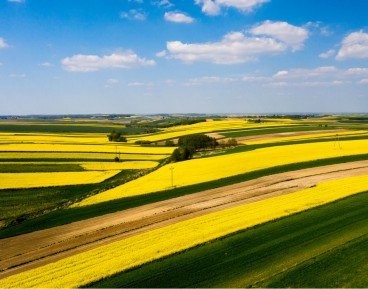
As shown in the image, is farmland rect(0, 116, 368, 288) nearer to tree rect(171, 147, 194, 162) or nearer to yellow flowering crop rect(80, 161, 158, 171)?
yellow flowering crop rect(80, 161, 158, 171)

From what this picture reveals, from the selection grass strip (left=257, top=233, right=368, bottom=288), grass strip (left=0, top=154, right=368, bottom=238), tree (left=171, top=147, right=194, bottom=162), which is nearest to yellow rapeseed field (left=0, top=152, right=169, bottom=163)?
tree (left=171, top=147, right=194, bottom=162)

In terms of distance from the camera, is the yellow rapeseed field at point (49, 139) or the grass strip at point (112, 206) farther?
the yellow rapeseed field at point (49, 139)

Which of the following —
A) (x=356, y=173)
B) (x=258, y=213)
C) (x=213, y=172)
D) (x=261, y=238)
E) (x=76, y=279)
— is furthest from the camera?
(x=213, y=172)

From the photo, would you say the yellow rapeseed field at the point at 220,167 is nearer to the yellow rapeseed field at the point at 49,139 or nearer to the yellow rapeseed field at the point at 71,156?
the yellow rapeseed field at the point at 71,156

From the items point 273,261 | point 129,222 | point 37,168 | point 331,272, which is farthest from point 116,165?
point 331,272

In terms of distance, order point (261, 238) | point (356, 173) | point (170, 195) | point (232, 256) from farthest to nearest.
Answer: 1. point (356, 173)
2. point (170, 195)
3. point (261, 238)
4. point (232, 256)

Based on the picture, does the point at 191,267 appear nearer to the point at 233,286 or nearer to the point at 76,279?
the point at 233,286

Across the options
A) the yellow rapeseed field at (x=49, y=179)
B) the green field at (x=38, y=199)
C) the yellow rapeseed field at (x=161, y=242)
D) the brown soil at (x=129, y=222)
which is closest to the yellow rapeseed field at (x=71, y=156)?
the yellow rapeseed field at (x=49, y=179)

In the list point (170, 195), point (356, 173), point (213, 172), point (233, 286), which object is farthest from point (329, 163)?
point (233, 286)
